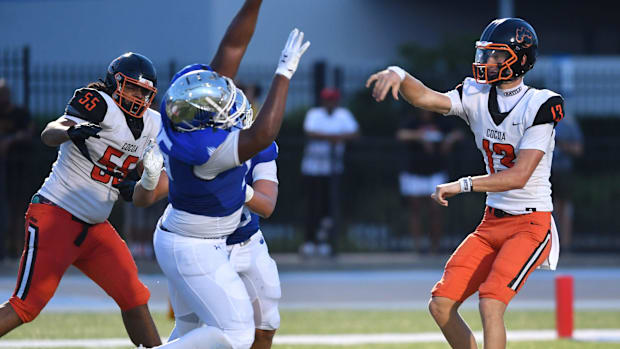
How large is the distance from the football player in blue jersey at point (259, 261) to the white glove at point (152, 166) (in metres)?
0.53

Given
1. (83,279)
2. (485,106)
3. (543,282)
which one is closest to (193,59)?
(83,279)

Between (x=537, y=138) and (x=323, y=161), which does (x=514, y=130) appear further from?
(x=323, y=161)

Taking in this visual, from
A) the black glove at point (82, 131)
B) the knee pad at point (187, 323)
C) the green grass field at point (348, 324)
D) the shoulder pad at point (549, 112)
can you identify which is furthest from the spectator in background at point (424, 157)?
the knee pad at point (187, 323)

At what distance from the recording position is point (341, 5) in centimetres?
2162

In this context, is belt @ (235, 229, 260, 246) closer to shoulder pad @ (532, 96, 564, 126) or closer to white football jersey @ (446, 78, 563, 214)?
white football jersey @ (446, 78, 563, 214)

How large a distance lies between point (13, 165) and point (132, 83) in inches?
306

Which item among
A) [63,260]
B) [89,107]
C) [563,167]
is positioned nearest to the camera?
[89,107]

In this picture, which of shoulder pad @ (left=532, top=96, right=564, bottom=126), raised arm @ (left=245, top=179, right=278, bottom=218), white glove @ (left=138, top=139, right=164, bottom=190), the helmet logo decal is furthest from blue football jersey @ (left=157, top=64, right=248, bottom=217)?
the helmet logo decal

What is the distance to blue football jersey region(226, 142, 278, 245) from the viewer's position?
5.85m

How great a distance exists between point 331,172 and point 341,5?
8.46 m

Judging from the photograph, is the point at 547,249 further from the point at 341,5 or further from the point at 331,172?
the point at 341,5

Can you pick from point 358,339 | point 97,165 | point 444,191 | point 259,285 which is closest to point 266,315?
point 259,285

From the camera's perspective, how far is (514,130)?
6.13 m

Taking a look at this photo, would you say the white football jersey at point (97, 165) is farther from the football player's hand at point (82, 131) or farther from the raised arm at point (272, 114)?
the raised arm at point (272, 114)
